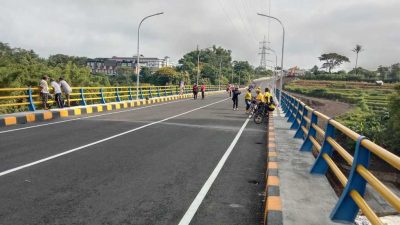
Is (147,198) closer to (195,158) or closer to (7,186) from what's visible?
(7,186)

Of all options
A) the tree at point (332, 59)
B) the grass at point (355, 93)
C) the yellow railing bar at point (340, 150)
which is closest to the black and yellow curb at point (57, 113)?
the yellow railing bar at point (340, 150)

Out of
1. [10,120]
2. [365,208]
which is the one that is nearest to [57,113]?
[10,120]

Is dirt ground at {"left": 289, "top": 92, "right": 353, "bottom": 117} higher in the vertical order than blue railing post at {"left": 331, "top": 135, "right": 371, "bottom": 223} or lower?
lower

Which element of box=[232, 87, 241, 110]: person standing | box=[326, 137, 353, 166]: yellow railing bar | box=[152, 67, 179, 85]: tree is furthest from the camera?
box=[152, 67, 179, 85]: tree

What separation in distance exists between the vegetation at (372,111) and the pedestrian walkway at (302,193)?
3434 cm

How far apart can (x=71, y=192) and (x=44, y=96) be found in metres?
13.6

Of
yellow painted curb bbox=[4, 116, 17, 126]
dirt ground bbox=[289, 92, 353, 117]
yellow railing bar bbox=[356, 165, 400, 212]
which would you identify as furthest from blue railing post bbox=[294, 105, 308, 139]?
dirt ground bbox=[289, 92, 353, 117]

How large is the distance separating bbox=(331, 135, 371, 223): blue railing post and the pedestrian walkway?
0.51 ft

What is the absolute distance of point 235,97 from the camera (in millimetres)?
26547

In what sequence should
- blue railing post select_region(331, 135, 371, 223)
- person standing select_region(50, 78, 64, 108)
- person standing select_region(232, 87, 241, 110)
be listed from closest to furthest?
blue railing post select_region(331, 135, 371, 223) < person standing select_region(50, 78, 64, 108) < person standing select_region(232, 87, 241, 110)

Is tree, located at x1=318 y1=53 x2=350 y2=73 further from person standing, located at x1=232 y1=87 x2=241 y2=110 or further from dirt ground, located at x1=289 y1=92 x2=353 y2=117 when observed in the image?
person standing, located at x1=232 y1=87 x2=241 y2=110

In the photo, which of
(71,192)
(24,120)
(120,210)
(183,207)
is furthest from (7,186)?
(24,120)

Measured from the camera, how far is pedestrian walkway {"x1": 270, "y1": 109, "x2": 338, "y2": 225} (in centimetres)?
448

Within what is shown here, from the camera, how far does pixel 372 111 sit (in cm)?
6712
